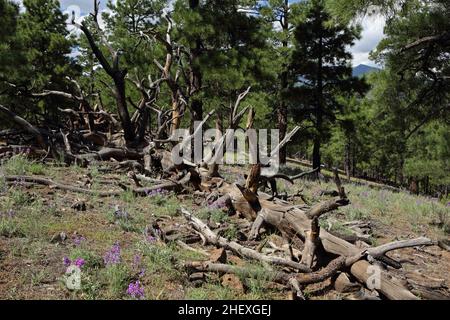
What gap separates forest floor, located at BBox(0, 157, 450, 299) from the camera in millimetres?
3410

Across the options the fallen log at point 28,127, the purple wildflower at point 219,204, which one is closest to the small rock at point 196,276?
the purple wildflower at point 219,204

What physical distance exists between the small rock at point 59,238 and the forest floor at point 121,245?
16 mm

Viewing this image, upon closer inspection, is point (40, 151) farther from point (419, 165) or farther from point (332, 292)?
point (419, 165)

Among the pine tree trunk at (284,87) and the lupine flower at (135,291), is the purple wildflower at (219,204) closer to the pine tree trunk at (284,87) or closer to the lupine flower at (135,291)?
the lupine flower at (135,291)

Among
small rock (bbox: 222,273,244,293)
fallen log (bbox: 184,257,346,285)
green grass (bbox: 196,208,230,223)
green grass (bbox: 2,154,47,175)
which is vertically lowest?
small rock (bbox: 222,273,244,293)

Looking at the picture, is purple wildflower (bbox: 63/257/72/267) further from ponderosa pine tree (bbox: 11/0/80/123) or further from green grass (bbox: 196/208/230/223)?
ponderosa pine tree (bbox: 11/0/80/123)

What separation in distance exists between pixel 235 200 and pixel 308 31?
48.0 ft

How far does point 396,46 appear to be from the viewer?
30.8 feet

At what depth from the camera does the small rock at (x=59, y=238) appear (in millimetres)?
4277

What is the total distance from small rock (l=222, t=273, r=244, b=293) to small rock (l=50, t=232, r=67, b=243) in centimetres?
202

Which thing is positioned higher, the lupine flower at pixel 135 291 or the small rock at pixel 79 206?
the small rock at pixel 79 206

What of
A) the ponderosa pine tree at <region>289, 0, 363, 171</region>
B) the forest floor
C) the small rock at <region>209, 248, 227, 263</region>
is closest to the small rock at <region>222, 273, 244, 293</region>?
→ the forest floor
